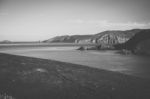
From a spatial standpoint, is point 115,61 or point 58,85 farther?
point 115,61

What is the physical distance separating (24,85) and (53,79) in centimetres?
101

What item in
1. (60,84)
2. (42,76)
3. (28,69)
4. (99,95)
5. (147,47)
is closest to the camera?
(99,95)

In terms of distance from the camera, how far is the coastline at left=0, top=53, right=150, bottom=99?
3820mm

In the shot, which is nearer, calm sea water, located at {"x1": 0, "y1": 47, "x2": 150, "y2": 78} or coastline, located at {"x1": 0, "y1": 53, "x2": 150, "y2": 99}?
coastline, located at {"x1": 0, "y1": 53, "x2": 150, "y2": 99}

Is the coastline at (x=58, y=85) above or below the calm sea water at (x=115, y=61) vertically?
above

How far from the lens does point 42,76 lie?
464cm

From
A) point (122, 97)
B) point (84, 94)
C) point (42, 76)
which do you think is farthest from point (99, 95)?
point (42, 76)

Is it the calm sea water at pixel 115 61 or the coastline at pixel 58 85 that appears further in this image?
the calm sea water at pixel 115 61

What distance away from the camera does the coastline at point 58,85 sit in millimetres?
3820

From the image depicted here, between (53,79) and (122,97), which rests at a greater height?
(53,79)

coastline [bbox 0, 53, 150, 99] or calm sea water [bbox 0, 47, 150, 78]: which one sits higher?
coastline [bbox 0, 53, 150, 99]

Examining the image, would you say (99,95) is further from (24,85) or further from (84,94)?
(24,85)

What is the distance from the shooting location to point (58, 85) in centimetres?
425

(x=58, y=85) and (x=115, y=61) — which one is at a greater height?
(x=58, y=85)
